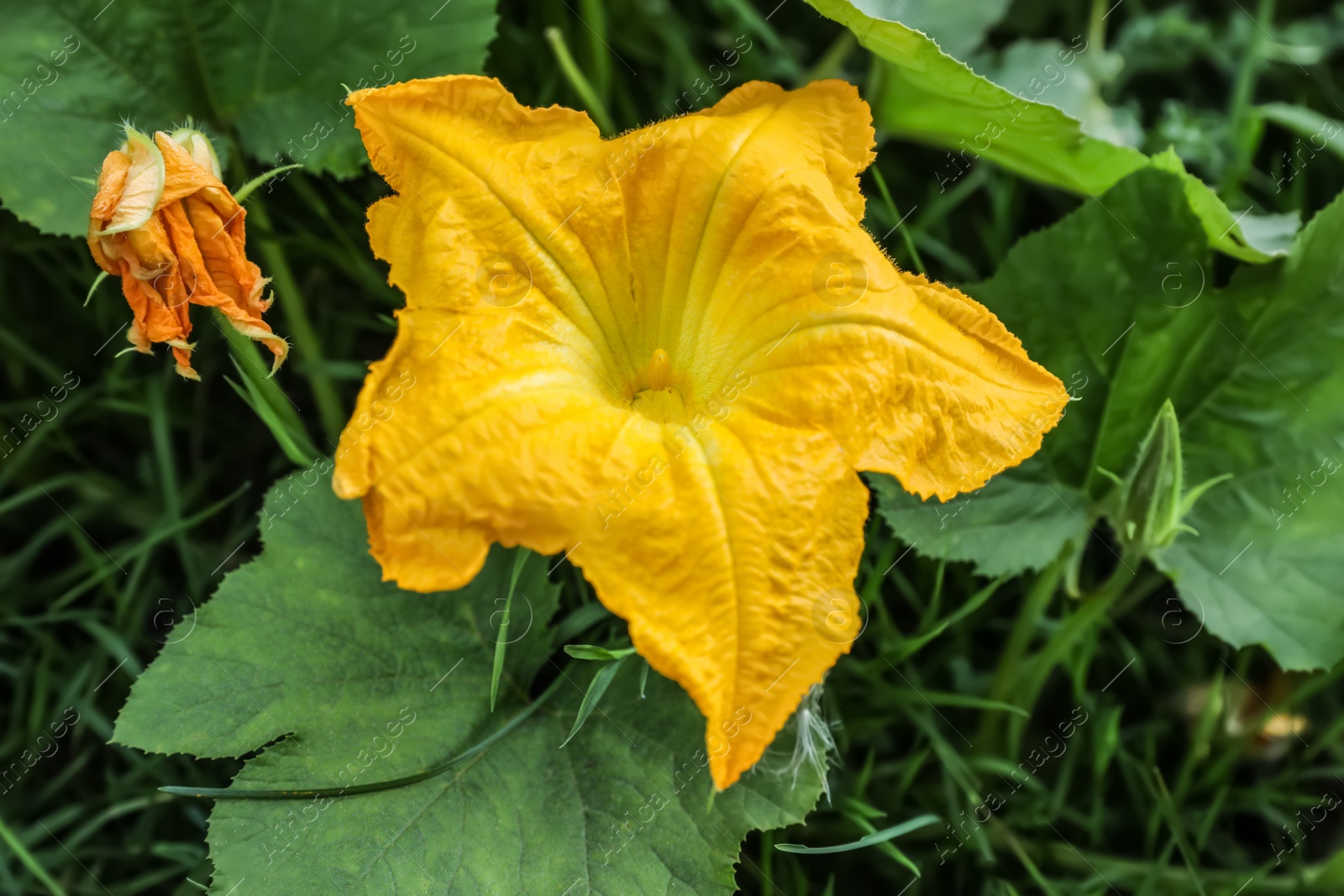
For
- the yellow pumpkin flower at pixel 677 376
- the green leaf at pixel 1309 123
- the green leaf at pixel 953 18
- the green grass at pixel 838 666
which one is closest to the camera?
the yellow pumpkin flower at pixel 677 376

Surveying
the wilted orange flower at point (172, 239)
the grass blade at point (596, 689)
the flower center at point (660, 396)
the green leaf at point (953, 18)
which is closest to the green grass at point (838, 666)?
the green leaf at point (953, 18)

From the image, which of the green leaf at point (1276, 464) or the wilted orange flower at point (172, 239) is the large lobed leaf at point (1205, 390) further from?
the wilted orange flower at point (172, 239)

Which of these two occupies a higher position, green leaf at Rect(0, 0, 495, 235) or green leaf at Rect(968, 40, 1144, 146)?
green leaf at Rect(0, 0, 495, 235)

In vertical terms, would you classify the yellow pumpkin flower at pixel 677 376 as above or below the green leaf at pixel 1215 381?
above

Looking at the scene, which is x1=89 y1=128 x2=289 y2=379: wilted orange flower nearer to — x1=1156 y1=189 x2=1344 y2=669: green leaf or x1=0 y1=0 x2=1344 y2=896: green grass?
x1=0 y1=0 x2=1344 y2=896: green grass

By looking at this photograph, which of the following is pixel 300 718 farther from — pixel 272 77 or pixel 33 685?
pixel 272 77

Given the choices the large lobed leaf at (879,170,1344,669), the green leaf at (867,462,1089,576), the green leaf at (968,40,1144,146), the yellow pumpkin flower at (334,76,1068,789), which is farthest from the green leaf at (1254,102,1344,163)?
the yellow pumpkin flower at (334,76,1068,789)
